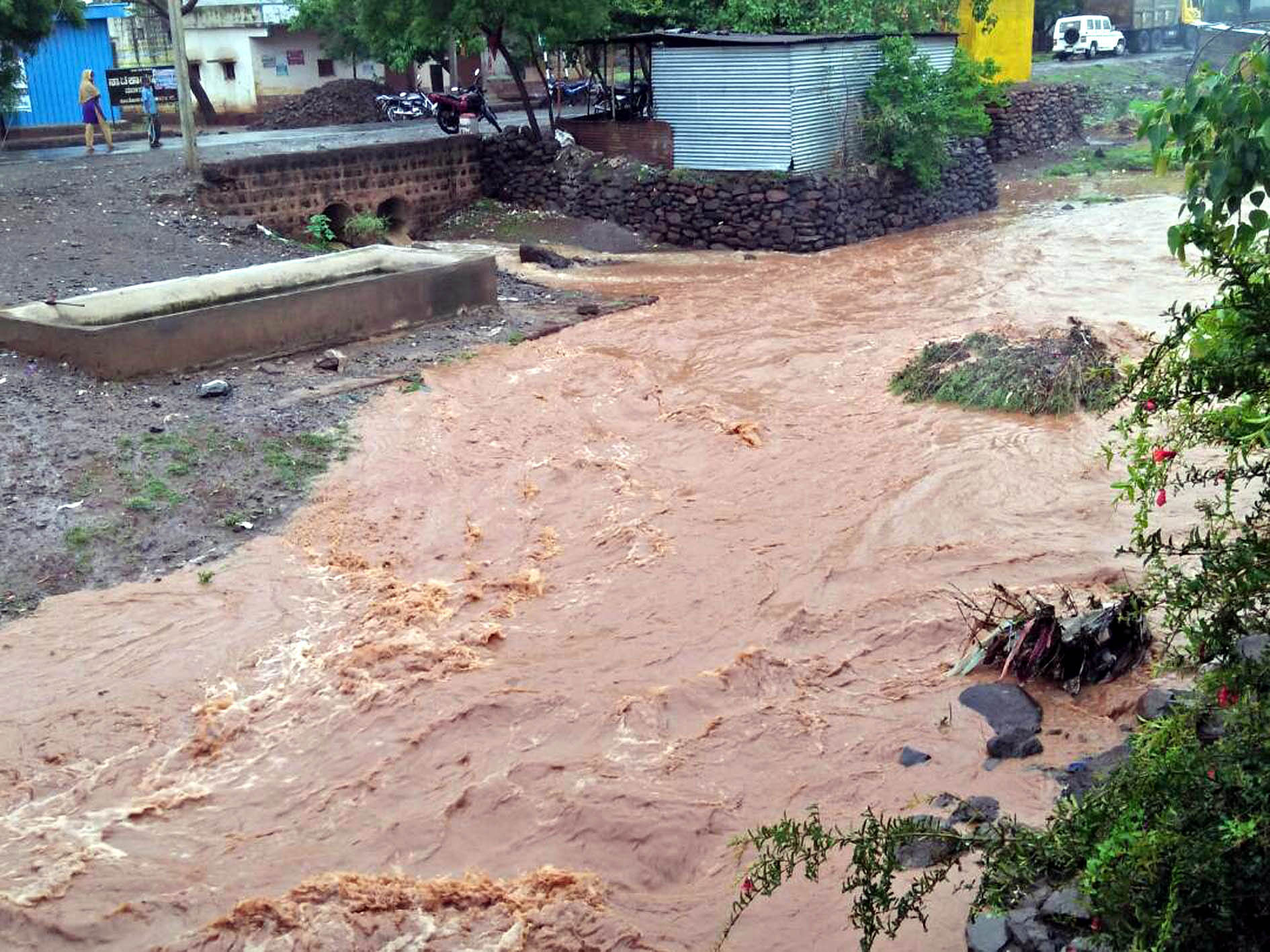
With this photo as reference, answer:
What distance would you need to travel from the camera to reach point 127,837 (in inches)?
241

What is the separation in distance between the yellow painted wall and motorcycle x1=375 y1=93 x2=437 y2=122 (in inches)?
472

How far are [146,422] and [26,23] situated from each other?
12.2 m

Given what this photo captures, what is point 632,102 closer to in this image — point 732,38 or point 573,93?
point 732,38

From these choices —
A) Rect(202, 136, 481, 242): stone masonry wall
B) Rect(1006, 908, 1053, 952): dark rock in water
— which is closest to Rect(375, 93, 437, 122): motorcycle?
Rect(202, 136, 481, 242): stone masonry wall

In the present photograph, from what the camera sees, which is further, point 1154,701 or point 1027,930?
point 1154,701

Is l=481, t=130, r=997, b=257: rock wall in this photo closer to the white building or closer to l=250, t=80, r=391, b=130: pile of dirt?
l=250, t=80, r=391, b=130: pile of dirt

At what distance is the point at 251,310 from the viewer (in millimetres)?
12547

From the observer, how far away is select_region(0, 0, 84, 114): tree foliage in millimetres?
19250

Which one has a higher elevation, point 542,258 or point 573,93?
point 573,93

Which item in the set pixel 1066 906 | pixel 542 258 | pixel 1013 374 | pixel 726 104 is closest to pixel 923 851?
pixel 1066 906

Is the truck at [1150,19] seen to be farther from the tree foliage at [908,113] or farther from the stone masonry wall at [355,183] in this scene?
the stone masonry wall at [355,183]

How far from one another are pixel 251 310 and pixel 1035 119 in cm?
2209

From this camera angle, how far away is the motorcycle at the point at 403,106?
2955cm

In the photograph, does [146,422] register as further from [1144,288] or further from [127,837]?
[1144,288]
